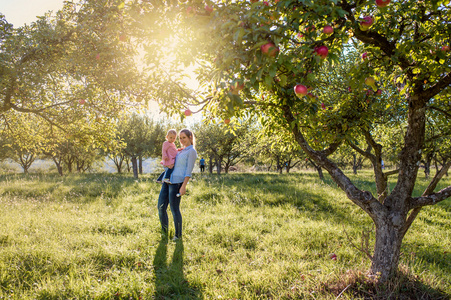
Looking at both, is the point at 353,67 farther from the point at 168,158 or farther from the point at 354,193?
the point at 168,158

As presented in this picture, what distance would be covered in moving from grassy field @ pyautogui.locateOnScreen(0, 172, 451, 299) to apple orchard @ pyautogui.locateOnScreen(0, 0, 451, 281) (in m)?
0.98

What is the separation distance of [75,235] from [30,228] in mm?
1291

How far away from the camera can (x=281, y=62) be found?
173cm

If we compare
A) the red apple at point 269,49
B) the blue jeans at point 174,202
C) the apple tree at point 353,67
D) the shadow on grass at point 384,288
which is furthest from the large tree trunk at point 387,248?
the blue jeans at point 174,202

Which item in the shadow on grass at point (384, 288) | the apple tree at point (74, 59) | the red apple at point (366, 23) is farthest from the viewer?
the apple tree at point (74, 59)

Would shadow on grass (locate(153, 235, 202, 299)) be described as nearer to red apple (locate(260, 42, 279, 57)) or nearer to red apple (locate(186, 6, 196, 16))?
red apple (locate(260, 42, 279, 57))

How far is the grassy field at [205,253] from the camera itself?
3336 millimetres

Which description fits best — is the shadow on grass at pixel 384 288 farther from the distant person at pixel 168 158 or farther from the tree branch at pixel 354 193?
the distant person at pixel 168 158

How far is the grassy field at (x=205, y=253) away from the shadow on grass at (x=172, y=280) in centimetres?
1

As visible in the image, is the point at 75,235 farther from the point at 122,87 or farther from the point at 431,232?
the point at 431,232

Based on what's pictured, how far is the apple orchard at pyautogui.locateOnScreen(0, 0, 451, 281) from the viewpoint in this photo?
6.72 ft

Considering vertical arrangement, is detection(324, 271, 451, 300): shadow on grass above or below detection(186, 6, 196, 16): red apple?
below

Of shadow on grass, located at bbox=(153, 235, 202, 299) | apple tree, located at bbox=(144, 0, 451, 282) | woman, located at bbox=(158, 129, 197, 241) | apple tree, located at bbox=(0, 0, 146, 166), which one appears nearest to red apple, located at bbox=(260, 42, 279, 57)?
apple tree, located at bbox=(144, 0, 451, 282)

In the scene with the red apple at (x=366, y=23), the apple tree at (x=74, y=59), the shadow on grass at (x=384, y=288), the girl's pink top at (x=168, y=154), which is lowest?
the shadow on grass at (x=384, y=288)
